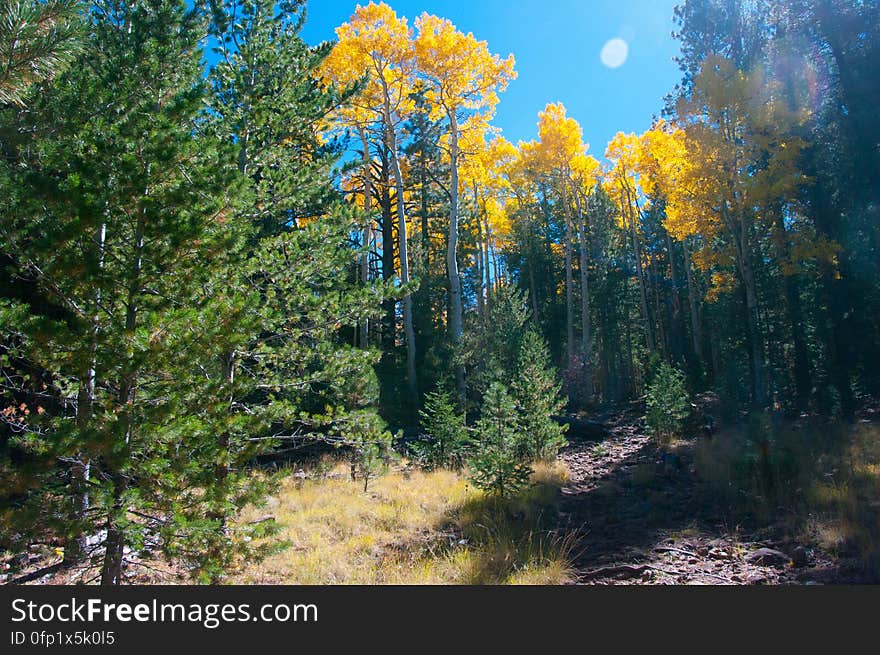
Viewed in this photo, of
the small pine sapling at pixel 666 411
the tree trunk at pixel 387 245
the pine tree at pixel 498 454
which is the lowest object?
the pine tree at pixel 498 454

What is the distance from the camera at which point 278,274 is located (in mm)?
4914

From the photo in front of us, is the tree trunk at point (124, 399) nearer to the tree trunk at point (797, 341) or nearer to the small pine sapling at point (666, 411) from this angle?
the small pine sapling at point (666, 411)

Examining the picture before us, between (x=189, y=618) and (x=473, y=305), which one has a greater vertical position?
(x=473, y=305)

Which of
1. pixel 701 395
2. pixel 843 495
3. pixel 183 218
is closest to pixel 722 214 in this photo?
pixel 701 395

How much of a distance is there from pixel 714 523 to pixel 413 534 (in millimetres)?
3782

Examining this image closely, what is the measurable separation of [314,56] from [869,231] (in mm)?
11782

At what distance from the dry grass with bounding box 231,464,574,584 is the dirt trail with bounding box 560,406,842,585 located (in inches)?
15.7

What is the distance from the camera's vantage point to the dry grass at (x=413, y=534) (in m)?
4.50

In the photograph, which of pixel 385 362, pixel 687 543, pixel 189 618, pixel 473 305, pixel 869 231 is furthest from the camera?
pixel 473 305

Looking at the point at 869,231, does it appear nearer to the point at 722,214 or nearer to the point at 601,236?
the point at 722,214

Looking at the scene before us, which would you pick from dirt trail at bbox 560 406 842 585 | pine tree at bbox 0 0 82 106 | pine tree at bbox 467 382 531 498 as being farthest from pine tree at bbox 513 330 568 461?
pine tree at bbox 0 0 82 106

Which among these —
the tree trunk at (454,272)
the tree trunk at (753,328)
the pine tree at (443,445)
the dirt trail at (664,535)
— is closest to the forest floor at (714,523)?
the dirt trail at (664,535)

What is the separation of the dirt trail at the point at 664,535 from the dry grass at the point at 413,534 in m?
0.40

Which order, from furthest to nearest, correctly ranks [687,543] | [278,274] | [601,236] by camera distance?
1. [601,236]
2. [687,543]
3. [278,274]
